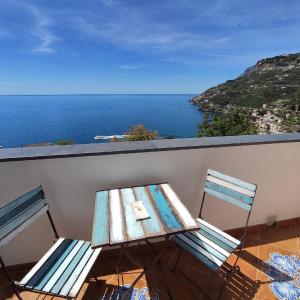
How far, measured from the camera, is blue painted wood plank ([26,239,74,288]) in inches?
59.3

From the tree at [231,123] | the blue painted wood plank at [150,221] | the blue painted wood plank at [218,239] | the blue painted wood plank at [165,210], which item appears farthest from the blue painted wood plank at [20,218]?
the tree at [231,123]

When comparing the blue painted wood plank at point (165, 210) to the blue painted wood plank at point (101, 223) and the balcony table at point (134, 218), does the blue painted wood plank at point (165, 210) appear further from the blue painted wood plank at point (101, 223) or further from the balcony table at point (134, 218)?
the blue painted wood plank at point (101, 223)

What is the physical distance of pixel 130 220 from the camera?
156cm

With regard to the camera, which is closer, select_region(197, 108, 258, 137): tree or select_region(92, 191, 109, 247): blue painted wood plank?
select_region(92, 191, 109, 247): blue painted wood plank

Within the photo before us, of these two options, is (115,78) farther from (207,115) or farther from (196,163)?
(196,163)

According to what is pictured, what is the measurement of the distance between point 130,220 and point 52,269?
0.67m

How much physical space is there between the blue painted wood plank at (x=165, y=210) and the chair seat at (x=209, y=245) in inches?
15.4

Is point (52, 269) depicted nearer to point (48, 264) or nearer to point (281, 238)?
point (48, 264)

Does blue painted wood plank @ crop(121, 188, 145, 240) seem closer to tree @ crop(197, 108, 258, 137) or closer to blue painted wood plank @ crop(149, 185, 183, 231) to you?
blue painted wood plank @ crop(149, 185, 183, 231)

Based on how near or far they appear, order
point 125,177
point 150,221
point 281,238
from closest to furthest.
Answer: point 150,221 < point 125,177 < point 281,238

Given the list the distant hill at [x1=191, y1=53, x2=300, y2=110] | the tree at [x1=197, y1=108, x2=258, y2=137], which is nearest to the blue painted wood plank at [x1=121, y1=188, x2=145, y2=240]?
the tree at [x1=197, y1=108, x2=258, y2=137]

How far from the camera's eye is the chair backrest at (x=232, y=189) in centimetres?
190

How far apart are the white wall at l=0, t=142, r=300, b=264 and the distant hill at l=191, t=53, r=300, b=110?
20.8 metres

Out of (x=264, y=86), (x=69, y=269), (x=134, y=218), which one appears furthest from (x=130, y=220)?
(x=264, y=86)
